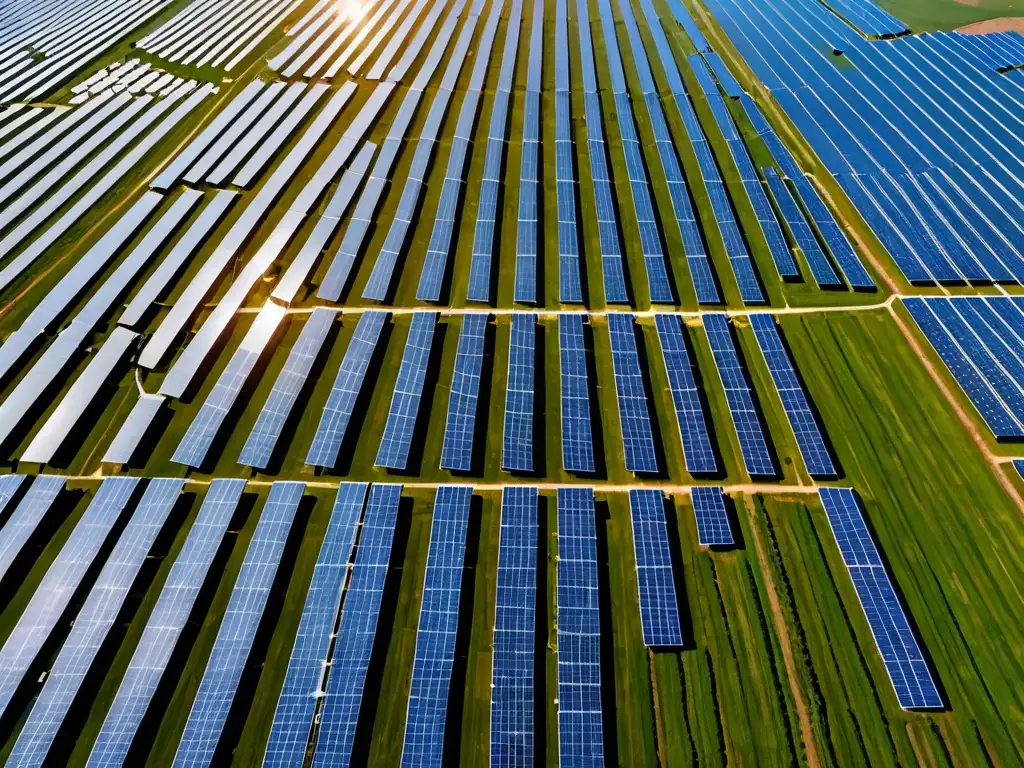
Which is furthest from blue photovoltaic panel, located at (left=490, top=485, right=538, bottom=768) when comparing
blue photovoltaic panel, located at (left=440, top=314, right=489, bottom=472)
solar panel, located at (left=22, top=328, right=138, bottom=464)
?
solar panel, located at (left=22, top=328, right=138, bottom=464)

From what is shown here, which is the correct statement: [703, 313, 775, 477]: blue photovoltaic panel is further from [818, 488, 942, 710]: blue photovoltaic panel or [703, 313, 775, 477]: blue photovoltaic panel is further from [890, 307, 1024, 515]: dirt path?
[890, 307, 1024, 515]: dirt path

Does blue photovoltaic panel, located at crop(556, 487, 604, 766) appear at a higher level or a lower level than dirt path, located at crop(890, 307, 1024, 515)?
lower

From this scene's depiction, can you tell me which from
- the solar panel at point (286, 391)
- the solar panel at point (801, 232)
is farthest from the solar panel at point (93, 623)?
the solar panel at point (801, 232)

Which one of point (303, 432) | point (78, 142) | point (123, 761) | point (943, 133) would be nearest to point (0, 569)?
Answer: point (123, 761)

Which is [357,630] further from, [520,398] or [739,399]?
[739,399]

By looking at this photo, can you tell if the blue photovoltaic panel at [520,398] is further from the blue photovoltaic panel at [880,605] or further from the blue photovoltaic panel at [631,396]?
the blue photovoltaic panel at [880,605]

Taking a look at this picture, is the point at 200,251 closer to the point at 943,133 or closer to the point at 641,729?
the point at 641,729
